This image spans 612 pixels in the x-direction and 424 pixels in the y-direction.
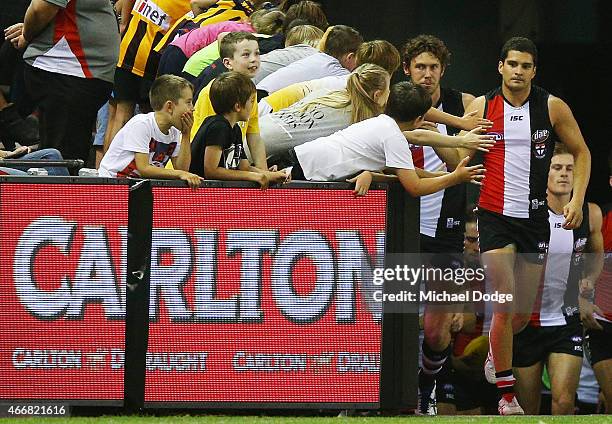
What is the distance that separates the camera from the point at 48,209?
285 inches

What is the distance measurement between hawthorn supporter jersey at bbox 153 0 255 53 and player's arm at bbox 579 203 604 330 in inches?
120

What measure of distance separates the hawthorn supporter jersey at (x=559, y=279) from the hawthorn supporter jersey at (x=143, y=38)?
312 centimetres

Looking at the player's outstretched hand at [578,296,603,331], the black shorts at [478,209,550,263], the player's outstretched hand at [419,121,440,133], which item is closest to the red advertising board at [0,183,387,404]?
the player's outstretched hand at [419,121,440,133]

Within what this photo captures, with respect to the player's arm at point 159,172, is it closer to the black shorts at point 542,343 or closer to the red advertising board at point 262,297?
the red advertising board at point 262,297

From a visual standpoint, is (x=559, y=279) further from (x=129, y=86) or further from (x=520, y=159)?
(x=129, y=86)

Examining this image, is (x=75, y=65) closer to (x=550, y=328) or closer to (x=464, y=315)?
(x=464, y=315)

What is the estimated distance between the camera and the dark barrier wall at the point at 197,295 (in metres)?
7.23

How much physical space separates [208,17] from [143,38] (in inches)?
21.2

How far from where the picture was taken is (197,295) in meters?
7.32

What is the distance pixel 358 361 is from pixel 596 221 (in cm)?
402

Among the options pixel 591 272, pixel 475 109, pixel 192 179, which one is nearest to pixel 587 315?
pixel 591 272

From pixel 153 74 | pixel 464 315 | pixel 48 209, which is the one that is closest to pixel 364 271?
pixel 48 209

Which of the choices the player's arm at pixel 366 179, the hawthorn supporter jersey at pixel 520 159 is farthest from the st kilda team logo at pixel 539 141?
the player's arm at pixel 366 179

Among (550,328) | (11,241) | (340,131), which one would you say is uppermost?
(340,131)
